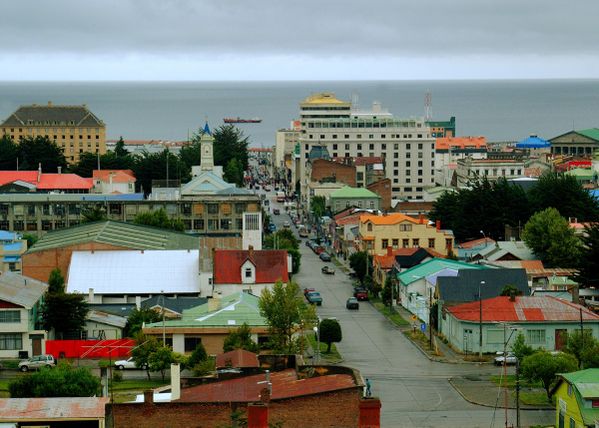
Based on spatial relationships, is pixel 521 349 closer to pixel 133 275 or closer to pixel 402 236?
pixel 133 275

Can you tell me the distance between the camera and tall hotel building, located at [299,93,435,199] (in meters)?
150

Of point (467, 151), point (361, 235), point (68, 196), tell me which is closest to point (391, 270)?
point (361, 235)

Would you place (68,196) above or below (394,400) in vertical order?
above

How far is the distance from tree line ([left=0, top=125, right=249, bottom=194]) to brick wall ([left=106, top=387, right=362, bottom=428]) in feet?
309

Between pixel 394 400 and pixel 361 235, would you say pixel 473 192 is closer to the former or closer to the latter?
pixel 361 235

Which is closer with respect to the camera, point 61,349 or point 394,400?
point 394,400

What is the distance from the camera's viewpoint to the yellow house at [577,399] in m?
38.6

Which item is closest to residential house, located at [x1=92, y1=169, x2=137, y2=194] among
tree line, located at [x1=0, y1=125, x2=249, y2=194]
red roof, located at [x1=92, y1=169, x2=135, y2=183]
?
red roof, located at [x1=92, y1=169, x2=135, y2=183]

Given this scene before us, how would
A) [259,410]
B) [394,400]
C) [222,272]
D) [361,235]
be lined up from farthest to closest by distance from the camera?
[361,235]
[222,272]
[394,400]
[259,410]

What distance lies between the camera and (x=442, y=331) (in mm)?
64125

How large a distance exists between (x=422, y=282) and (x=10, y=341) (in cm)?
2537

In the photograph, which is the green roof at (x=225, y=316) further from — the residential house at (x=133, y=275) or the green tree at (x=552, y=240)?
the green tree at (x=552, y=240)

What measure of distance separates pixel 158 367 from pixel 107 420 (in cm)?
1904

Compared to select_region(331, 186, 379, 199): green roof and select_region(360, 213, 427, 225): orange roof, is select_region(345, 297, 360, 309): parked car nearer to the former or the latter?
select_region(360, 213, 427, 225): orange roof
